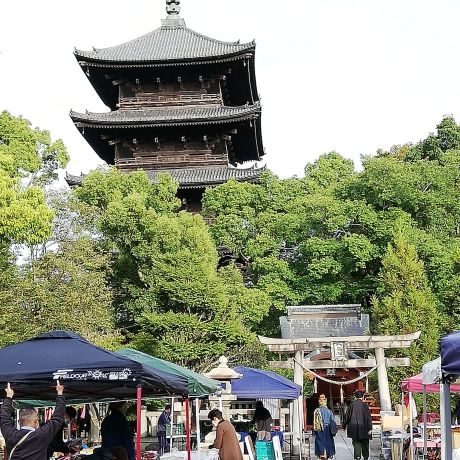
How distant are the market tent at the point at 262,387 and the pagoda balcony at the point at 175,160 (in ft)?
64.3

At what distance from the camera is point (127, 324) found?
29.1 meters

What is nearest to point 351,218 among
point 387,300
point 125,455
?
point 387,300

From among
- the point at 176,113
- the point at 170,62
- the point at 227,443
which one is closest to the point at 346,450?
the point at 227,443

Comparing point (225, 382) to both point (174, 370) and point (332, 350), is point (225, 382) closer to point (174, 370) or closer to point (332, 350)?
point (174, 370)

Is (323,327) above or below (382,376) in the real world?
above

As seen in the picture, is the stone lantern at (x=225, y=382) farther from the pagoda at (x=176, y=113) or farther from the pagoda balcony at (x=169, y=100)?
the pagoda balcony at (x=169, y=100)

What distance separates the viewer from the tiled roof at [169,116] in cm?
3475

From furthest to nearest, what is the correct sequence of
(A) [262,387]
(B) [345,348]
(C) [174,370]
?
(B) [345,348], (A) [262,387], (C) [174,370]

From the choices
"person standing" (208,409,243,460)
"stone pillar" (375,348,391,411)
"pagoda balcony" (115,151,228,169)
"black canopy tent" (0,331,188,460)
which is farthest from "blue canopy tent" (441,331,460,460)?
"pagoda balcony" (115,151,228,169)

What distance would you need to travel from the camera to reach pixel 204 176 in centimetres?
3481

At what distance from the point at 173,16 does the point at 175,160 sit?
9.80 meters

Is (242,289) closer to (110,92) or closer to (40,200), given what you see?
(40,200)

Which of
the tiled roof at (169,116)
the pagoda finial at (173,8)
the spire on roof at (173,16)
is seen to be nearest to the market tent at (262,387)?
the tiled roof at (169,116)

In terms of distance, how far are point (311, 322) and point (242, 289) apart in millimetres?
3200
